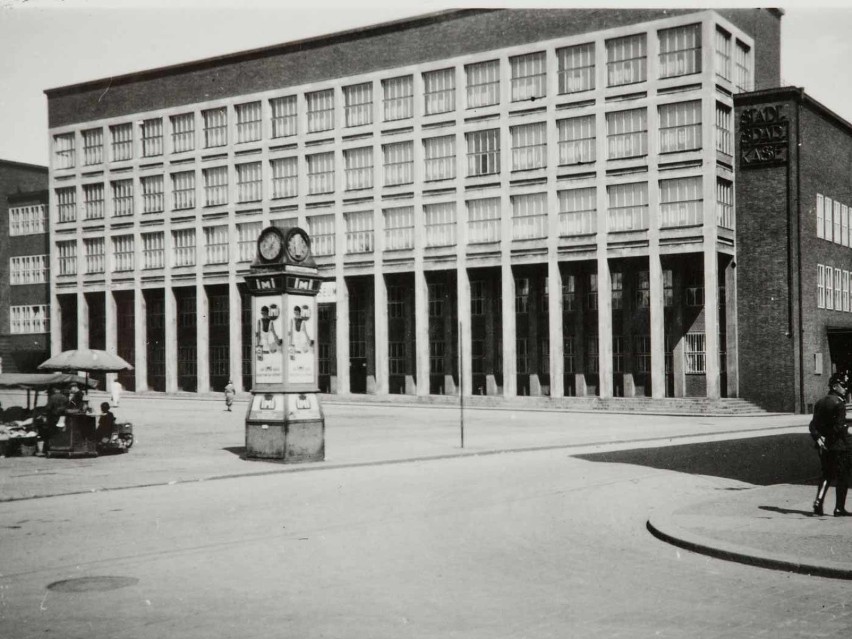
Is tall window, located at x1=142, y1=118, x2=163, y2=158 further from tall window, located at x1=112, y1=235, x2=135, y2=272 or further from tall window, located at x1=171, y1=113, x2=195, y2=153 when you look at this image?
tall window, located at x1=112, y1=235, x2=135, y2=272

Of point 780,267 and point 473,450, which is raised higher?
point 780,267

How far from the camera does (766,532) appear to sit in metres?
10.9

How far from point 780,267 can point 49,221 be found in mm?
53076

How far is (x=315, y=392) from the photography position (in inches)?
787

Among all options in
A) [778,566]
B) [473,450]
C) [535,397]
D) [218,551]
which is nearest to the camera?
[778,566]

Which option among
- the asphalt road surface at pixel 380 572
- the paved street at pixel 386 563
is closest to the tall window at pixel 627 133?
the paved street at pixel 386 563

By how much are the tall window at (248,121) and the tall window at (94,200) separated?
1294 centimetres

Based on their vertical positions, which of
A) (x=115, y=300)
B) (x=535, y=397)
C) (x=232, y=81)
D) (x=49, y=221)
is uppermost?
(x=232, y=81)

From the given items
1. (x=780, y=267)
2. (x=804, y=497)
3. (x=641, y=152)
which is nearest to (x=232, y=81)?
(x=641, y=152)

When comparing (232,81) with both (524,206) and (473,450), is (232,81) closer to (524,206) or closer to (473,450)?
(524,206)

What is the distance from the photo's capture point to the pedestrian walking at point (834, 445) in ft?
39.5

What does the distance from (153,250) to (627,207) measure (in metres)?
34.1

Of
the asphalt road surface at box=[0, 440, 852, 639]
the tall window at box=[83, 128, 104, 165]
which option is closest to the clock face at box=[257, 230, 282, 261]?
the asphalt road surface at box=[0, 440, 852, 639]

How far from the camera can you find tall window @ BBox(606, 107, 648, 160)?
5025 cm
